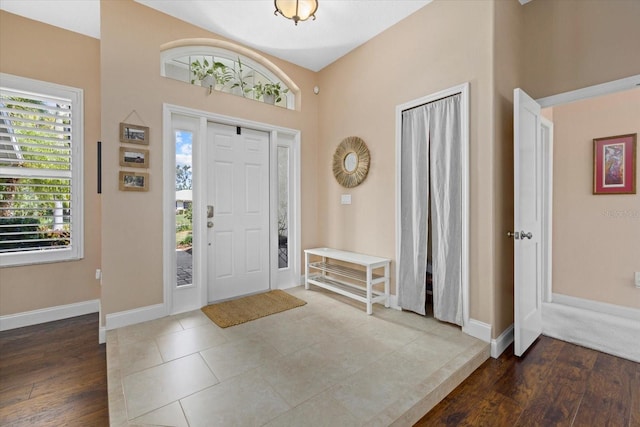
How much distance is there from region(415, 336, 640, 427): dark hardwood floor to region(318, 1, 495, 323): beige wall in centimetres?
47

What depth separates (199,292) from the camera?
3125 millimetres

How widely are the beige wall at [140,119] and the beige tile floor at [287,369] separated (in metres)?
0.43

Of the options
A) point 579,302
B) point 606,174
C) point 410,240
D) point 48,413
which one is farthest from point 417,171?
point 48,413

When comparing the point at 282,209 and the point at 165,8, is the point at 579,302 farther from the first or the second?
the point at 165,8

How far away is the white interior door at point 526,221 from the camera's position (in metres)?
2.23

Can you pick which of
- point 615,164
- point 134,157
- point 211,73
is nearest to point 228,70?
point 211,73

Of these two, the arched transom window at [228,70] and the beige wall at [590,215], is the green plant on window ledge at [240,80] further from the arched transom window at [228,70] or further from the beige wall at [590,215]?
the beige wall at [590,215]

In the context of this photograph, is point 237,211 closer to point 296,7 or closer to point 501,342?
point 296,7

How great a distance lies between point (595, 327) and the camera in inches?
108

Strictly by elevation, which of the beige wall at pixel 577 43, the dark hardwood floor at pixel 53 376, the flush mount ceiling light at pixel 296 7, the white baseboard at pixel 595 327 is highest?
the flush mount ceiling light at pixel 296 7

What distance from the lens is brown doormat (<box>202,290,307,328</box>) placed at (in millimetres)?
2800

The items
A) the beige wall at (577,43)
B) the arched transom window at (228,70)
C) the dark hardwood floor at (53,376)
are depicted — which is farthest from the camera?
the arched transom window at (228,70)

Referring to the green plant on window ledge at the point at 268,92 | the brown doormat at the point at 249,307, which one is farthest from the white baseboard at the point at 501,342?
the green plant on window ledge at the point at 268,92

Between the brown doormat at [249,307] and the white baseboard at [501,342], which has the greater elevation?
the brown doormat at [249,307]
